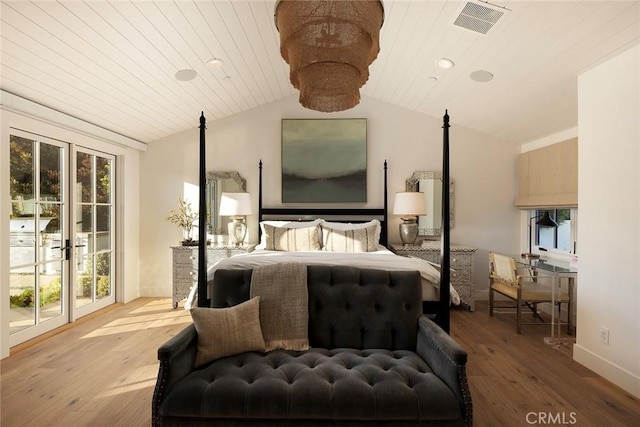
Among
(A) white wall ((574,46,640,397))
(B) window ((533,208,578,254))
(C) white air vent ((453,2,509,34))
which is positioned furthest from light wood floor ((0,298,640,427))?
(C) white air vent ((453,2,509,34))

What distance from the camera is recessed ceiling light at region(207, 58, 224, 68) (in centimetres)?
328

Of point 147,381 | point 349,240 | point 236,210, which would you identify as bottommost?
point 147,381

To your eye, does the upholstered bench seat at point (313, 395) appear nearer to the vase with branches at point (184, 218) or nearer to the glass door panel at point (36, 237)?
the glass door panel at point (36, 237)

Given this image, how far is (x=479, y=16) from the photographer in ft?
8.18

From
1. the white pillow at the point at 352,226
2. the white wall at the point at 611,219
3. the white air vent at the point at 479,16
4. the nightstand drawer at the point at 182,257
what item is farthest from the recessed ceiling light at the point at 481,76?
the nightstand drawer at the point at 182,257

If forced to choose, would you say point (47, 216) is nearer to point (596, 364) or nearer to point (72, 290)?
point (72, 290)

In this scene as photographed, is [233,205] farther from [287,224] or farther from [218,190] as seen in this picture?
[287,224]

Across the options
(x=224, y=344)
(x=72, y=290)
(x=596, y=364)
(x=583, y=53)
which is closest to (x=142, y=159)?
(x=72, y=290)

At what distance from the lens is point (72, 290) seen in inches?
148

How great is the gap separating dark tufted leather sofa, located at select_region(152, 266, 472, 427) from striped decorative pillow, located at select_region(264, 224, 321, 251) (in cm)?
188

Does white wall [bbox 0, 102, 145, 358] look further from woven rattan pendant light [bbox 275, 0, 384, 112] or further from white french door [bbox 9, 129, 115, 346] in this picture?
woven rattan pendant light [bbox 275, 0, 384, 112]

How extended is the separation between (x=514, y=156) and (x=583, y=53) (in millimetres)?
2310

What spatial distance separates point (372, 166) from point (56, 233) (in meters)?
3.84

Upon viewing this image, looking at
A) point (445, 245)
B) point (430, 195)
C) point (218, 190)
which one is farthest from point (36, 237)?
point (430, 195)
